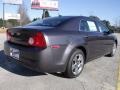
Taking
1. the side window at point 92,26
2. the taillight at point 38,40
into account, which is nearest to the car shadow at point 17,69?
the taillight at point 38,40

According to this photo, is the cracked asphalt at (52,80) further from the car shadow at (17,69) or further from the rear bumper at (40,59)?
the rear bumper at (40,59)

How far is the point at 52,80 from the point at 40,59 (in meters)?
0.75

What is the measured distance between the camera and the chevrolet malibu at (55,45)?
4.38m

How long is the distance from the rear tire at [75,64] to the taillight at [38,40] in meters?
0.83

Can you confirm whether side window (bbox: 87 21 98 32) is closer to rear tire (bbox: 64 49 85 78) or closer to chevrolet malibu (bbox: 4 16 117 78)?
chevrolet malibu (bbox: 4 16 117 78)

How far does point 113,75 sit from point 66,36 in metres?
1.77

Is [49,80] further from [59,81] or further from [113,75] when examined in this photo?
[113,75]

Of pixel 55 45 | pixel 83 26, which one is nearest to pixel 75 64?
pixel 55 45

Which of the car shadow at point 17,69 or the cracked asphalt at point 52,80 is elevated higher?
the car shadow at point 17,69

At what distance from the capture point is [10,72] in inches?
210

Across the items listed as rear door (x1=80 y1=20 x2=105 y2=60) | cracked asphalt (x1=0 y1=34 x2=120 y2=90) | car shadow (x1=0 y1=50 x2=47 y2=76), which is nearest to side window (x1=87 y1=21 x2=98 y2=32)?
rear door (x1=80 y1=20 x2=105 y2=60)

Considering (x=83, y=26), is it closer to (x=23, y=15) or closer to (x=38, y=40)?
(x=38, y=40)

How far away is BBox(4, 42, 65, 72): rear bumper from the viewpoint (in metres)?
4.33

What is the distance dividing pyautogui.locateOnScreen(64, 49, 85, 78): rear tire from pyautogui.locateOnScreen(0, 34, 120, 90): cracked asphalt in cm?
12
